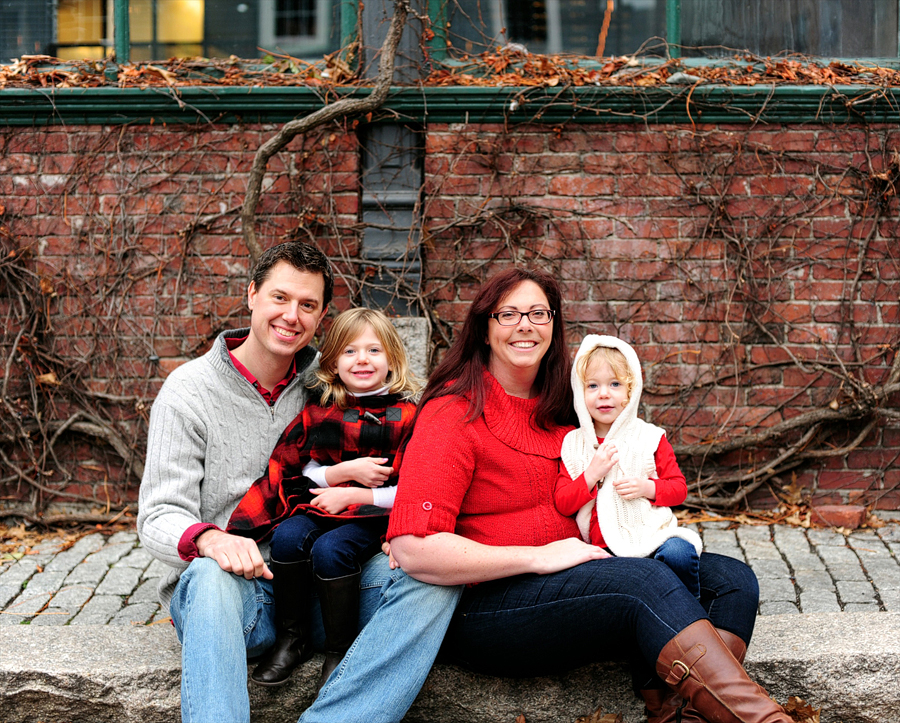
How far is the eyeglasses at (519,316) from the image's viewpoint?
2568mm

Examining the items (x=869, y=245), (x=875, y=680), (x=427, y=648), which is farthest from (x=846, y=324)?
(x=427, y=648)

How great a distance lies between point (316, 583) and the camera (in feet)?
8.31

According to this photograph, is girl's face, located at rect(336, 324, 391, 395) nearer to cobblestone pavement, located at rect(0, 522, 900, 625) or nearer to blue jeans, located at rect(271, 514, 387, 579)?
blue jeans, located at rect(271, 514, 387, 579)

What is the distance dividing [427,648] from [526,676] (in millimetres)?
412

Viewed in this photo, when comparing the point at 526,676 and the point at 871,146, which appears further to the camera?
the point at 871,146

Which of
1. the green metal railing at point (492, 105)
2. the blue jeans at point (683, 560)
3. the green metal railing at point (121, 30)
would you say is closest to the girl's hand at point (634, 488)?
the blue jeans at point (683, 560)

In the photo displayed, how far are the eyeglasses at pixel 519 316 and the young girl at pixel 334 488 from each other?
53 centimetres

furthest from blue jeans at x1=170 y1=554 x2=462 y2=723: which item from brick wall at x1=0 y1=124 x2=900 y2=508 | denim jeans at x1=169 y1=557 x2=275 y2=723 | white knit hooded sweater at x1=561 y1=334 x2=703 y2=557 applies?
brick wall at x1=0 y1=124 x2=900 y2=508

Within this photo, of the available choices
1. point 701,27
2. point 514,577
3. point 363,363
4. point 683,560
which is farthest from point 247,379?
point 701,27

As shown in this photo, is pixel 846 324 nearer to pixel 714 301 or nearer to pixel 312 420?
pixel 714 301

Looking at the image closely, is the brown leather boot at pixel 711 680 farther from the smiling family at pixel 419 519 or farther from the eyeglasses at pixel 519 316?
the eyeglasses at pixel 519 316

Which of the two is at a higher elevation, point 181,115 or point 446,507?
point 181,115

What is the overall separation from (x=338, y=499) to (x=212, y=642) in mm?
616

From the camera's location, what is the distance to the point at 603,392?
2.73 m
